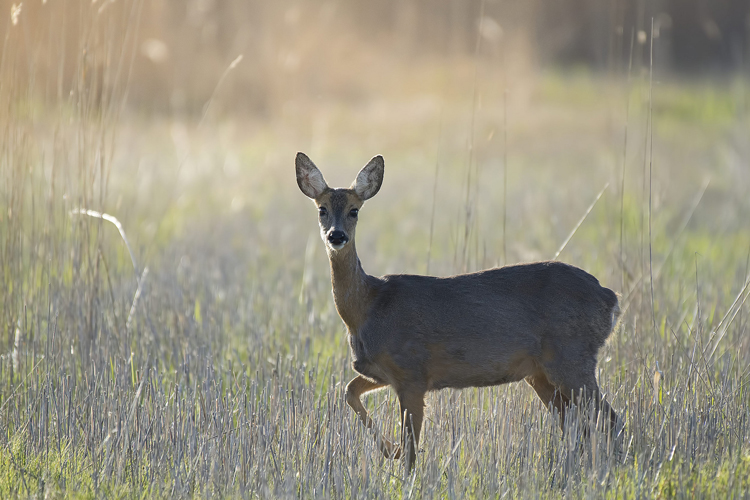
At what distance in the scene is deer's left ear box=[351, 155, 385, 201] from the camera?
18.7 feet

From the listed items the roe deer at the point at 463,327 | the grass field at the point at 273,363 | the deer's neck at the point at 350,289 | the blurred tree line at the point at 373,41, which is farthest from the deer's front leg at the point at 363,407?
the blurred tree line at the point at 373,41

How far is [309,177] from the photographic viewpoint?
5707 millimetres

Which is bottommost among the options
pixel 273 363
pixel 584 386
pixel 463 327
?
pixel 273 363

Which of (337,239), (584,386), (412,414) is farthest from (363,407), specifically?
(584,386)

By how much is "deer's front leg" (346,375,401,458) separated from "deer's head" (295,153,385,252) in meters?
0.86

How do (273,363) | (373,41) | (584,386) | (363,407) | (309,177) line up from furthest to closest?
(373,41) → (273,363) → (309,177) → (363,407) → (584,386)

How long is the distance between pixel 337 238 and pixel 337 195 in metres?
0.44

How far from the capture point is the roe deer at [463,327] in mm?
5316

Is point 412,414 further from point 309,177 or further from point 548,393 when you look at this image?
point 309,177

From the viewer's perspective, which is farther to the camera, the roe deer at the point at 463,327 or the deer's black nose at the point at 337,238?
the roe deer at the point at 463,327

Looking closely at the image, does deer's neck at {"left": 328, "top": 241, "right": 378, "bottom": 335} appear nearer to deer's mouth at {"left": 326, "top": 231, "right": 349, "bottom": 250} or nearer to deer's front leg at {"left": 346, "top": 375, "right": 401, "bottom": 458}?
deer's mouth at {"left": 326, "top": 231, "right": 349, "bottom": 250}

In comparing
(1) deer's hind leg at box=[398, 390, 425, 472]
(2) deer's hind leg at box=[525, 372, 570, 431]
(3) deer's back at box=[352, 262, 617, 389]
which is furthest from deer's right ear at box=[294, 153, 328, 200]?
(2) deer's hind leg at box=[525, 372, 570, 431]

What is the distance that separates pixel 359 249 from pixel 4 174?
5574mm

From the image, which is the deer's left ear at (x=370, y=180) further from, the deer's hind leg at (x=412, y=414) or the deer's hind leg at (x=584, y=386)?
the deer's hind leg at (x=584, y=386)
